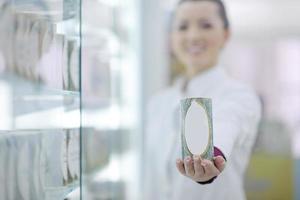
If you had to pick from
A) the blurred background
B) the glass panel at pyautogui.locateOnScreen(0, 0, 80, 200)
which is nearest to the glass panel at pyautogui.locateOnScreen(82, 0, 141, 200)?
the blurred background

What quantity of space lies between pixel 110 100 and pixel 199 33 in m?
0.58

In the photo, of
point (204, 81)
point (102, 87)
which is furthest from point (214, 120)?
point (102, 87)

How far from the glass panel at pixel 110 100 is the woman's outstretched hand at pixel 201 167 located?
0.35 m

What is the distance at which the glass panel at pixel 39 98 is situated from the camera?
933 millimetres

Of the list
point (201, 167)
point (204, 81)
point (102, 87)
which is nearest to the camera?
point (201, 167)

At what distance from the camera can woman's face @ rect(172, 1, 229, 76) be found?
1.23 metres

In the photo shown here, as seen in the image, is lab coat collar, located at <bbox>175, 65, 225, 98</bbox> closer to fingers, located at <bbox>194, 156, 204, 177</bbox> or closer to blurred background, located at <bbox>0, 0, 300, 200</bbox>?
blurred background, located at <bbox>0, 0, 300, 200</bbox>

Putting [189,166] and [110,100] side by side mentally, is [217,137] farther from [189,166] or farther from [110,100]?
[110,100]

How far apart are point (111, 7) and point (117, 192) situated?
0.66m

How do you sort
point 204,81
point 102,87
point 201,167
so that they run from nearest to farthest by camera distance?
point 201,167, point 204,81, point 102,87

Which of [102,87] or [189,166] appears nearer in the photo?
[189,166]

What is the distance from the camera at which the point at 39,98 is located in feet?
3.38

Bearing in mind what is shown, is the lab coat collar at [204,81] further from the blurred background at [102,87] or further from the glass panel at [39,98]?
the glass panel at [39,98]

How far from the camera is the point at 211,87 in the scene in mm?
1211
